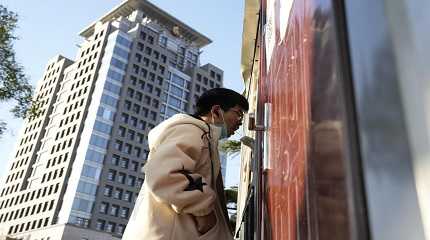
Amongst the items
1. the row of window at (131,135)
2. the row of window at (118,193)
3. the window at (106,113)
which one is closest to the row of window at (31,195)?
the row of window at (118,193)

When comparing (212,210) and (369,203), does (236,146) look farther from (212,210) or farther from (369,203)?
(369,203)

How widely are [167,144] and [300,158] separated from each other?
763mm

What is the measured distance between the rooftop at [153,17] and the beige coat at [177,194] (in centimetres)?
6820

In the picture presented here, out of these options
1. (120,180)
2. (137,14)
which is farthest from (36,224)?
(137,14)

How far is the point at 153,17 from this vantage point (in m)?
69.1

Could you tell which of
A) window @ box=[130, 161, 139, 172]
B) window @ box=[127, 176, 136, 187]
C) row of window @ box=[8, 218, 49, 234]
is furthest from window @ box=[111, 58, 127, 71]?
row of window @ box=[8, 218, 49, 234]

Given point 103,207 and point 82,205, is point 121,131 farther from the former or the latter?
point 82,205

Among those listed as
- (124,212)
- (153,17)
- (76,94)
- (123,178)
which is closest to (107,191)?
(123,178)

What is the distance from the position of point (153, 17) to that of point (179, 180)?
232 feet

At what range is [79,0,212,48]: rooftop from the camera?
6675 cm

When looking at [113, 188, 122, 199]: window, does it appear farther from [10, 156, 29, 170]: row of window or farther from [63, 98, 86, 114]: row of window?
[10, 156, 29, 170]: row of window

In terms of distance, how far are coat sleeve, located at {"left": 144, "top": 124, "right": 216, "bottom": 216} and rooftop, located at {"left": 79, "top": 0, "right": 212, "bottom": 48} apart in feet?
224

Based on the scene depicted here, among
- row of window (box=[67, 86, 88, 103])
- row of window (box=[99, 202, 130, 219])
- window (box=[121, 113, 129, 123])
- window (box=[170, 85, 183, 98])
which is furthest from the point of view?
window (box=[170, 85, 183, 98])

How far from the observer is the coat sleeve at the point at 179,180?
1.45 metres
